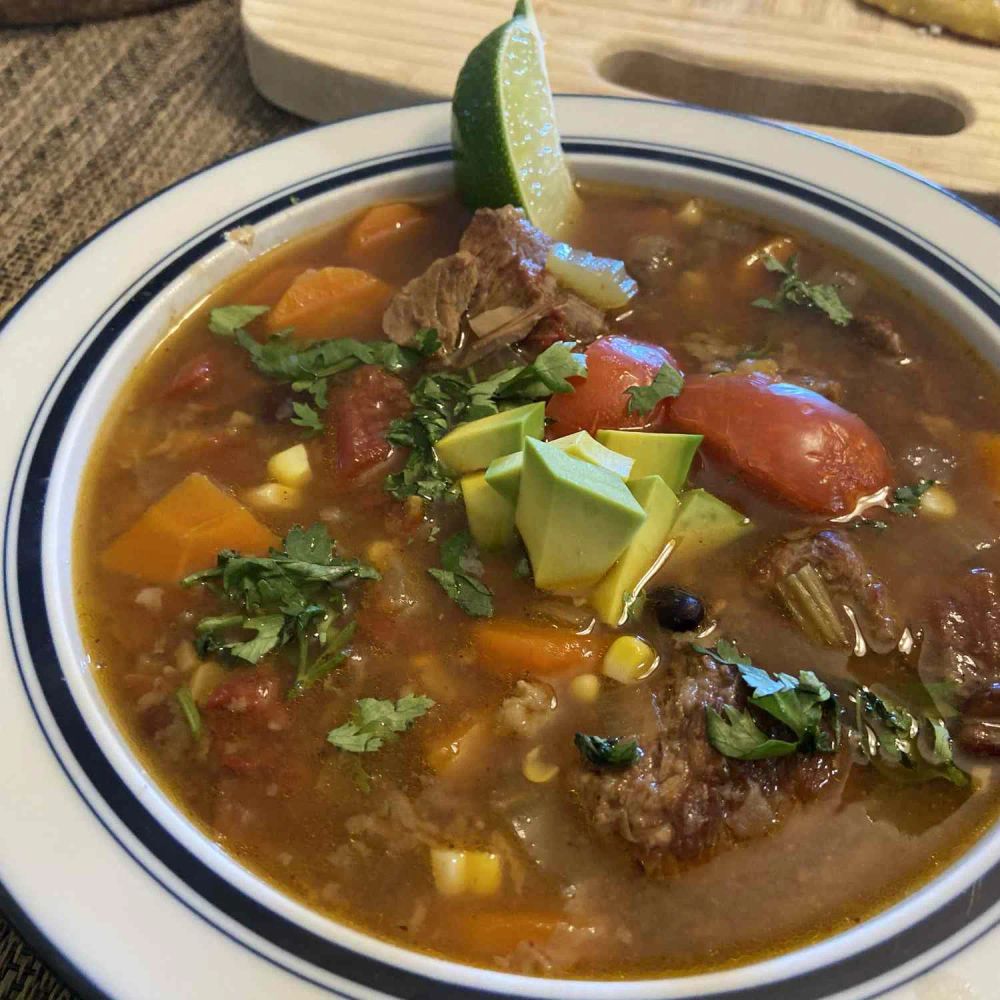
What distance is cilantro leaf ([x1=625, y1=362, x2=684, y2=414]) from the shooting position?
3.01 meters

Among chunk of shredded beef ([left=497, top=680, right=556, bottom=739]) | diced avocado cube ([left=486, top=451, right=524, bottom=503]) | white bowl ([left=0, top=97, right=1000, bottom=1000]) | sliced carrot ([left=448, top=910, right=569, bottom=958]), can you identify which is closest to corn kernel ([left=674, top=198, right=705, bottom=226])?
white bowl ([left=0, top=97, right=1000, bottom=1000])

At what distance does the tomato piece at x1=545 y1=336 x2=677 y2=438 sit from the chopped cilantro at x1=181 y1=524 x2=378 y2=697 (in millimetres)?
827

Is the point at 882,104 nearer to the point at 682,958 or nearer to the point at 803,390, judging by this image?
the point at 803,390

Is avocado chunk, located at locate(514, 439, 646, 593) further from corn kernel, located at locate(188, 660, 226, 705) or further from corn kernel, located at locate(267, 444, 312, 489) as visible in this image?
corn kernel, located at locate(188, 660, 226, 705)

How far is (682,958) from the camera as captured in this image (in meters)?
2.05

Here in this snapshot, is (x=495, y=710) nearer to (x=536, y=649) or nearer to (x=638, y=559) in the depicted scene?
(x=536, y=649)

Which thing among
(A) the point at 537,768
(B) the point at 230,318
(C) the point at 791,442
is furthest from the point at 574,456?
(B) the point at 230,318

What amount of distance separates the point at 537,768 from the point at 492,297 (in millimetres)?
1715

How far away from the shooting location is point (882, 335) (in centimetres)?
329

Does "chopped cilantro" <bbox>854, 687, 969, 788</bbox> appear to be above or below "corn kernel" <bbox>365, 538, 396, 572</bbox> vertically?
above

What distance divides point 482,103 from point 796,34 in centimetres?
203

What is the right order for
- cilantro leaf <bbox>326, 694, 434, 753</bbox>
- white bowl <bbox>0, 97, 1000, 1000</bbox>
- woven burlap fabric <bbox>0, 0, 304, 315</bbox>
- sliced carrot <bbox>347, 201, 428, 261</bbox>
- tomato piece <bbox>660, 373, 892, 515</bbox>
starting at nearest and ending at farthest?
1. white bowl <bbox>0, 97, 1000, 1000</bbox>
2. cilantro leaf <bbox>326, 694, 434, 753</bbox>
3. tomato piece <bbox>660, 373, 892, 515</bbox>
4. sliced carrot <bbox>347, 201, 428, 261</bbox>
5. woven burlap fabric <bbox>0, 0, 304, 315</bbox>

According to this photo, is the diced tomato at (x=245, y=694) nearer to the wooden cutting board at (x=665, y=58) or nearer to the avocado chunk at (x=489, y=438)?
the avocado chunk at (x=489, y=438)

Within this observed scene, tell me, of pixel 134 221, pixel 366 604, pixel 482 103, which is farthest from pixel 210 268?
pixel 366 604
